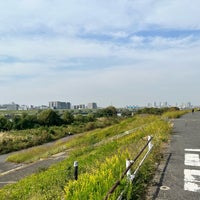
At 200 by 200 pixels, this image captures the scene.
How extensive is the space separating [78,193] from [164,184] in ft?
9.19

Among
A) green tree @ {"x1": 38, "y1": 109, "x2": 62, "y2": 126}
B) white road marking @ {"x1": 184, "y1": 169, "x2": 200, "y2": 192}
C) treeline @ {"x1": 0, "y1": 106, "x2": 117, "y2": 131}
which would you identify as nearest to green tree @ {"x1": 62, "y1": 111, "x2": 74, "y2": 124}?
treeline @ {"x1": 0, "y1": 106, "x2": 117, "y2": 131}

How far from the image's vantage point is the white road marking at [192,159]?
32.4ft

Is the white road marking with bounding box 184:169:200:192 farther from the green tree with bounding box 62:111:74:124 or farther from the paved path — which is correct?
the green tree with bounding box 62:111:74:124

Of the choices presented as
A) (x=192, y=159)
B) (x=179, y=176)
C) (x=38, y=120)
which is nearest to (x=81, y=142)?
(x=192, y=159)

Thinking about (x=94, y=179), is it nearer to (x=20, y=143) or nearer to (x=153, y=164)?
(x=153, y=164)

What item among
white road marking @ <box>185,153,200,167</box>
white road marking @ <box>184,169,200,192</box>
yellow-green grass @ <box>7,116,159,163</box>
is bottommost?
yellow-green grass @ <box>7,116,159,163</box>

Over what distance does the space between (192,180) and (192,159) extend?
277 centimetres

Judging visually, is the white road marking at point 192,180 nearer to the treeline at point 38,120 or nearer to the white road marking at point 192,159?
the white road marking at point 192,159

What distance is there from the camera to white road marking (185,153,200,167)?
9.87 m

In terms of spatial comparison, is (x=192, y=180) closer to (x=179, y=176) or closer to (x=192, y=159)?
(x=179, y=176)

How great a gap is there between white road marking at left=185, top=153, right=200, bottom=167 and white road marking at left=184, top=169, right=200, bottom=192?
87 centimetres

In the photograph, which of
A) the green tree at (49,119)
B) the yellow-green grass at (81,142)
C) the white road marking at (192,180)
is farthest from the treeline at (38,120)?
the white road marking at (192,180)

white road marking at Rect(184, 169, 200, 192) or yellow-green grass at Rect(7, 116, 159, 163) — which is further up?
white road marking at Rect(184, 169, 200, 192)

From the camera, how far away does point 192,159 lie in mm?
10641
